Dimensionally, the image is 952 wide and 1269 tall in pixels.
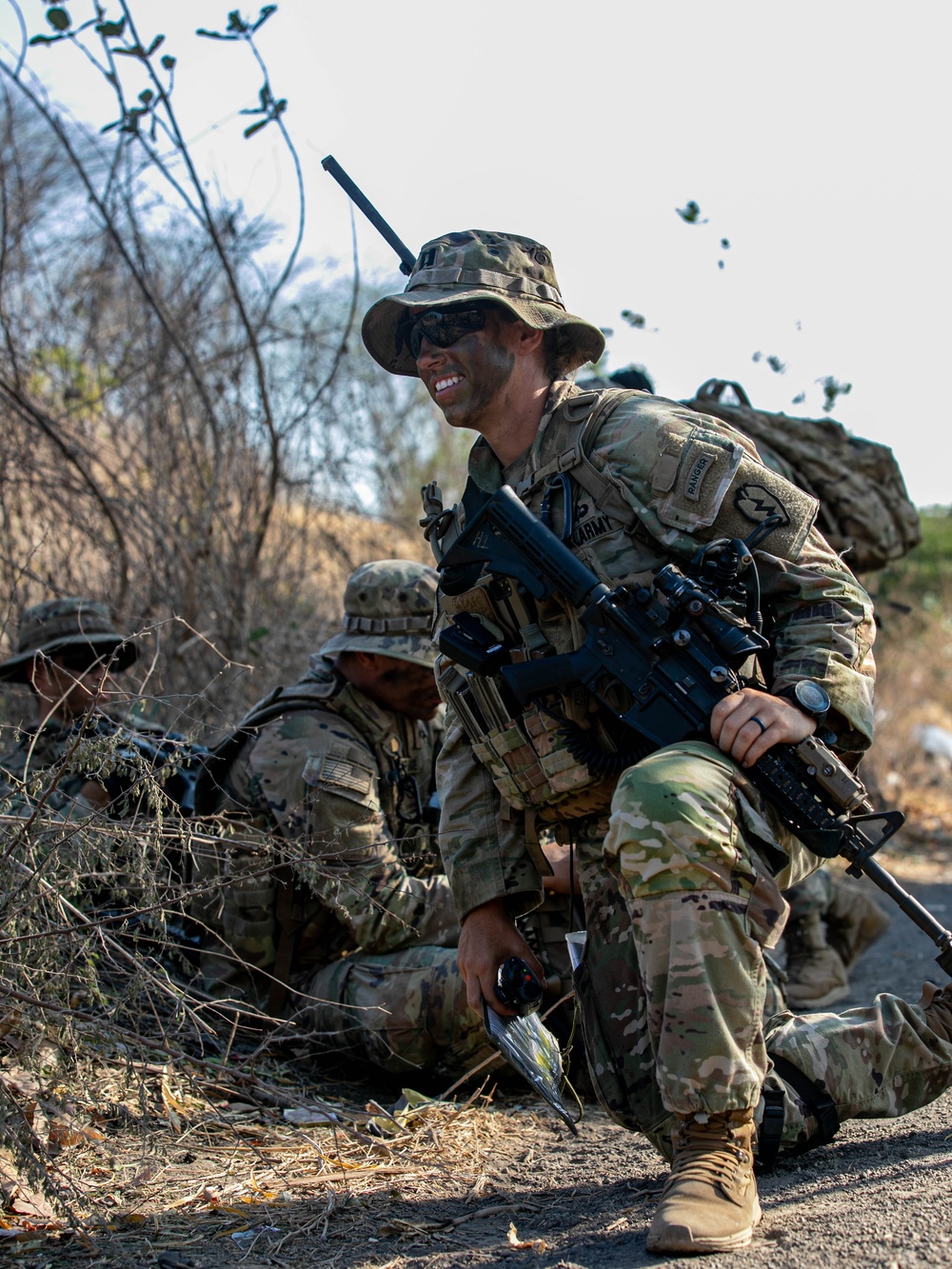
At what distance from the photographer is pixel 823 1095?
2.72 meters

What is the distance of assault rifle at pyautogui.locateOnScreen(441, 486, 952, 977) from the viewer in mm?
2398

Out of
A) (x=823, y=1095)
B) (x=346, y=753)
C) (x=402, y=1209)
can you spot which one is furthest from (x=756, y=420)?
(x=402, y=1209)

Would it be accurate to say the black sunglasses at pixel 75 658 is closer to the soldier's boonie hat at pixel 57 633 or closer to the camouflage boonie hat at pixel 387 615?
the soldier's boonie hat at pixel 57 633

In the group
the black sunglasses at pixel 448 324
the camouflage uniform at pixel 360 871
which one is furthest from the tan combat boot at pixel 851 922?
the black sunglasses at pixel 448 324

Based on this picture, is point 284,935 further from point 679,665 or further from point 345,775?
point 679,665

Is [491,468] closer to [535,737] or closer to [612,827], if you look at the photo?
[535,737]

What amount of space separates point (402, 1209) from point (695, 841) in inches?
41.2

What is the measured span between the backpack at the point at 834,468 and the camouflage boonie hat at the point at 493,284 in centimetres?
244

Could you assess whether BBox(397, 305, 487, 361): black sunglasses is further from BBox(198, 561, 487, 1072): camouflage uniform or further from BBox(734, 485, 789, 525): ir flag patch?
BBox(198, 561, 487, 1072): camouflage uniform

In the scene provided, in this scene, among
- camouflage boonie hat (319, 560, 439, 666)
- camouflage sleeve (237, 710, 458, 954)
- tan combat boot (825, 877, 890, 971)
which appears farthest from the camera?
tan combat boot (825, 877, 890, 971)

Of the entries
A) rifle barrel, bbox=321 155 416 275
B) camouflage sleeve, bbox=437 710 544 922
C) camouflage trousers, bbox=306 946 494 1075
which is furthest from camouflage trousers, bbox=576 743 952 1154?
rifle barrel, bbox=321 155 416 275

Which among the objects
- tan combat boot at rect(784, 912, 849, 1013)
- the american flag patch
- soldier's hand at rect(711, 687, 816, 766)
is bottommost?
tan combat boot at rect(784, 912, 849, 1013)

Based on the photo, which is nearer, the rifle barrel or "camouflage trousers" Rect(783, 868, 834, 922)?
the rifle barrel

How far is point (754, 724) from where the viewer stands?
238cm
